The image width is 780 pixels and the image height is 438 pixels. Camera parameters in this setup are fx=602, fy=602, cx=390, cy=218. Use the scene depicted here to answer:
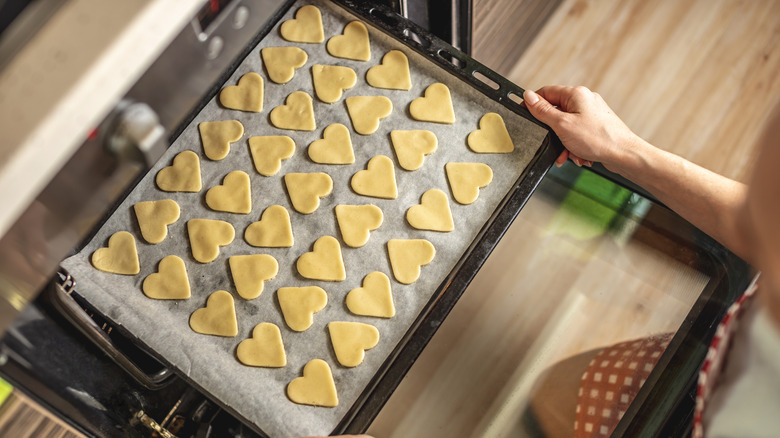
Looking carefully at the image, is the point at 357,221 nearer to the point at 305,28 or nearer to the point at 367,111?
the point at 367,111

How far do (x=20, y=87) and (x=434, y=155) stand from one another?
60 centimetres

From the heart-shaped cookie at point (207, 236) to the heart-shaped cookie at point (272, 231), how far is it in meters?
0.03

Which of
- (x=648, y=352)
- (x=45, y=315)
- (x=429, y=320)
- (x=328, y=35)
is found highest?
(x=328, y=35)

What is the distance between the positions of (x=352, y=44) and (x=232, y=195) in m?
0.29

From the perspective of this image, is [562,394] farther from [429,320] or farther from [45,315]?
[45,315]

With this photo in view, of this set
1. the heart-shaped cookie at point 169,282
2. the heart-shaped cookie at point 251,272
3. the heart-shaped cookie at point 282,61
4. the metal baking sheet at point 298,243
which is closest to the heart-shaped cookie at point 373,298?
the metal baking sheet at point 298,243

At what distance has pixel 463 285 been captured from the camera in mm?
777

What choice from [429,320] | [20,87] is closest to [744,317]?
[429,320]

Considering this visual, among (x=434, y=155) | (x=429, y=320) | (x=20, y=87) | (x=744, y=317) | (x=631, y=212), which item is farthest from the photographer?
(x=631, y=212)

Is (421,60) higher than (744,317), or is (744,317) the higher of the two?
(421,60)

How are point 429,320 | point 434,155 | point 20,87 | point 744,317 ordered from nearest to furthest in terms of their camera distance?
point 20,87, point 744,317, point 429,320, point 434,155

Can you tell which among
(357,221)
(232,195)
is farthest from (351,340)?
(232,195)

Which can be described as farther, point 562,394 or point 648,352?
point 562,394

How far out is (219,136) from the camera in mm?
875
